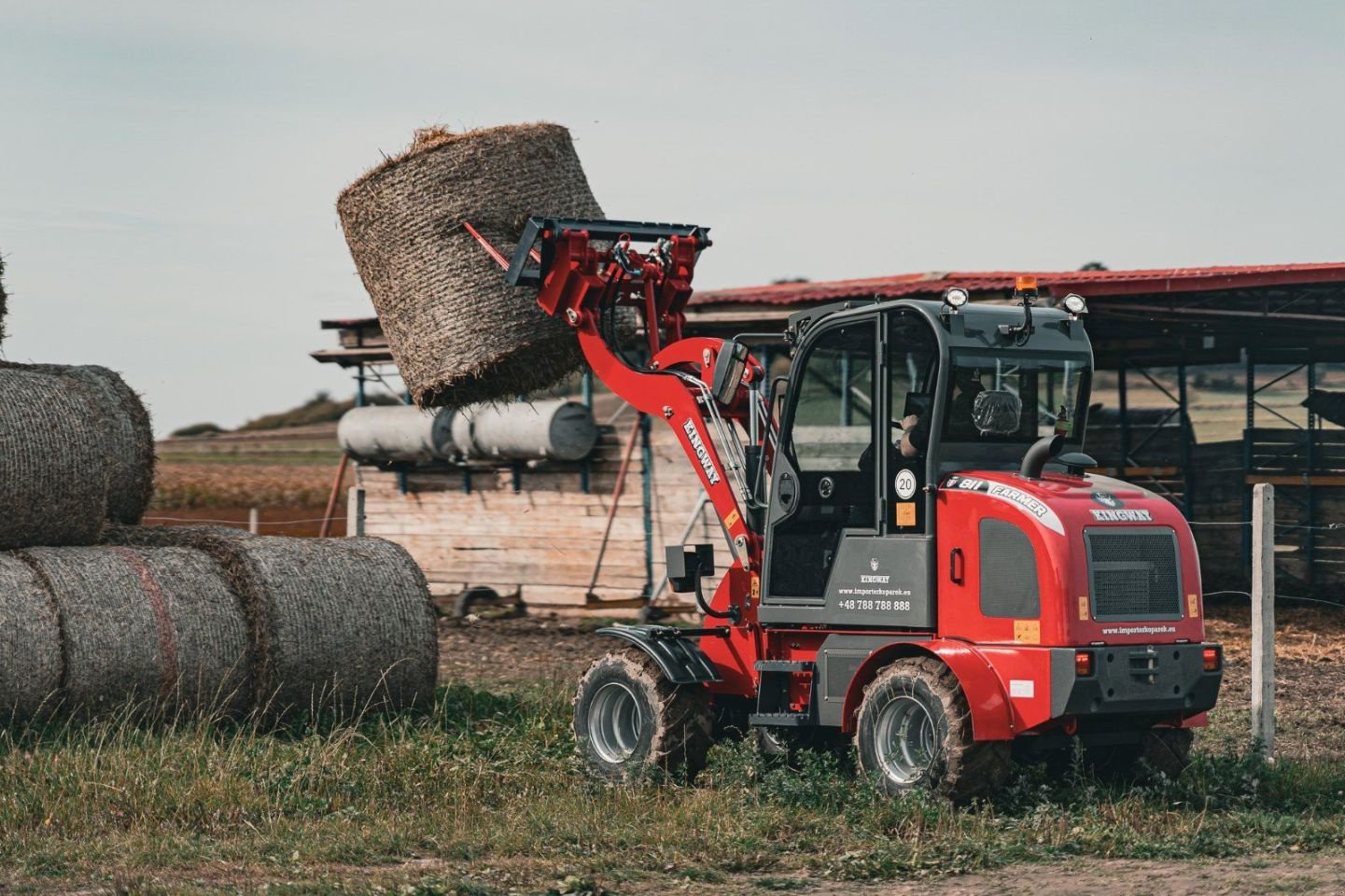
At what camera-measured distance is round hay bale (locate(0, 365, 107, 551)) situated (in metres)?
10.5

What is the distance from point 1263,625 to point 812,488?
113 inches

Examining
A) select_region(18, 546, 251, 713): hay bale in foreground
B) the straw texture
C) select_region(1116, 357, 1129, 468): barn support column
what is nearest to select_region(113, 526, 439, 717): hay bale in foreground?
select_region(18, 546, 251, 713): hay bale in foreground

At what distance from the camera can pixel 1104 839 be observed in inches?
307

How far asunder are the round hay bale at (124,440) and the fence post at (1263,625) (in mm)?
7180

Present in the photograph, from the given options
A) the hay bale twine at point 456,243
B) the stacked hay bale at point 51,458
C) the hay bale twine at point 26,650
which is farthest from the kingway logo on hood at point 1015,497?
the stacked hay bale at point 51,458

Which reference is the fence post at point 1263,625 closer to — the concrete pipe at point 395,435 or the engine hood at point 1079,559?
the engine hood at point 1079,559

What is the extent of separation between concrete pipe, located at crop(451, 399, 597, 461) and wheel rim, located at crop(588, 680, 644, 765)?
10375 mm

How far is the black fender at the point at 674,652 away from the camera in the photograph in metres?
9.36

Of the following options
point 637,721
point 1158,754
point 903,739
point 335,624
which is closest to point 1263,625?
point 1158,754

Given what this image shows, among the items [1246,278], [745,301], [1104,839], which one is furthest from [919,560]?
[745,301]

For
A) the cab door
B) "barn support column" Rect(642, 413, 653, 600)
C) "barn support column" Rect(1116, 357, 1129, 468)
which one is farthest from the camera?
"barn support column" Rect(1116, 357, 1129, 468)

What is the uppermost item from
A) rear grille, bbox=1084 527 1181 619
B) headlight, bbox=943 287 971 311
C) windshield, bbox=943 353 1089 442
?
headlight, bbox=943 287 971 311

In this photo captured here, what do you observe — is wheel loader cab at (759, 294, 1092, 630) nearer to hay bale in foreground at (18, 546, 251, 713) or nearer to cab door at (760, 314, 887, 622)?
cab door at (760, 314, 887, 622)

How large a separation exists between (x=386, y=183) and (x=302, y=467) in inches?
1710
